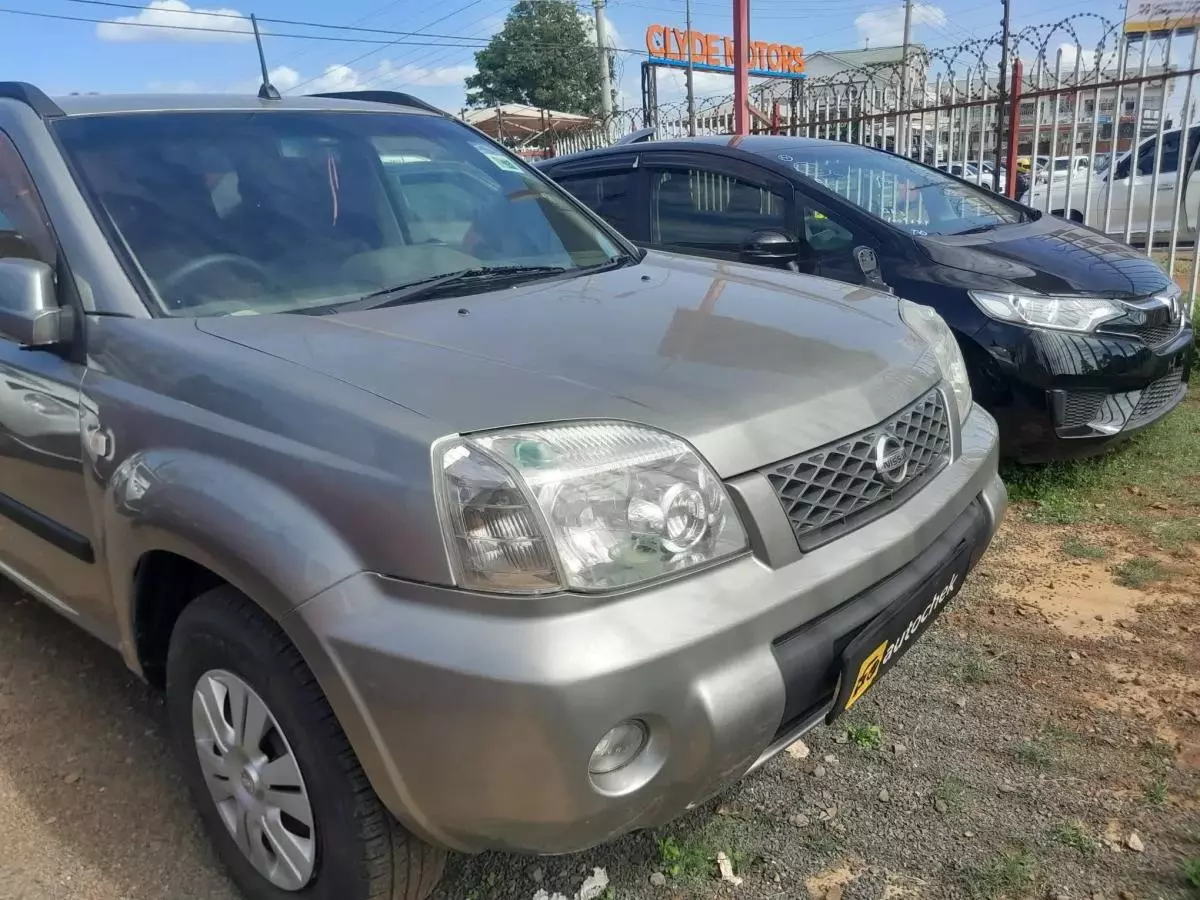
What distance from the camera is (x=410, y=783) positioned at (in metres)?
1.62

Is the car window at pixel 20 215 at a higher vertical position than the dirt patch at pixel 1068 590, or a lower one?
higher

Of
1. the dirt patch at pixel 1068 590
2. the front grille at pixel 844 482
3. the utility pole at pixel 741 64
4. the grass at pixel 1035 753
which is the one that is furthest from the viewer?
the utility pole at pixel 741 64

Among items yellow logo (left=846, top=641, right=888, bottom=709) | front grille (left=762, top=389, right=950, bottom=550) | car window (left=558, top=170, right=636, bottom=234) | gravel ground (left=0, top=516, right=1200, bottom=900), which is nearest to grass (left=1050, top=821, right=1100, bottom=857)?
gravel ground (left=0, top=516, right=1200, bottom=900)

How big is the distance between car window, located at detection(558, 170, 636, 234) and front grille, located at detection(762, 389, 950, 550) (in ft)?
10.6

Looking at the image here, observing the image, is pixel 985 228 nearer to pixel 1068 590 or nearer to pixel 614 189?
pixel 614 189

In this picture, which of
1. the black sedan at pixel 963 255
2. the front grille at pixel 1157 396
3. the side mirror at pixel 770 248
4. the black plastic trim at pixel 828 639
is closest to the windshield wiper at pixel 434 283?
the black plastic trim at pixel 828 639

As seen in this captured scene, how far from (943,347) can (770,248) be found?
5.84 feet

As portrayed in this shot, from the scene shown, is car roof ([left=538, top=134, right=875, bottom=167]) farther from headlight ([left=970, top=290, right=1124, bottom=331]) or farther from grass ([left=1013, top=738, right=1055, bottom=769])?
grass ([left=1013, top=738, right=1055, bottom=769])

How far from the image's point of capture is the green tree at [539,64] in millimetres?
47281

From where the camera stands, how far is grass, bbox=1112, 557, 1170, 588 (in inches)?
133

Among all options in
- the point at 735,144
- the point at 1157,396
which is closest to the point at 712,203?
the point at 735,144

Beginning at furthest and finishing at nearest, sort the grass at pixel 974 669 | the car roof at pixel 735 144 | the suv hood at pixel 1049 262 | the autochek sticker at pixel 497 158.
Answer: the car roof at pixel 735 144 → the suv hood at pixel 1049 262 → the autochek sticker at pixel 497 158 → the grass at pixel 974 669

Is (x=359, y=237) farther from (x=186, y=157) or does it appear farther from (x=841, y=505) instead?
(x=841, y=505)

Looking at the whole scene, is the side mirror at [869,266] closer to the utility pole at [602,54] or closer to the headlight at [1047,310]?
the headlight at [1047,310]
